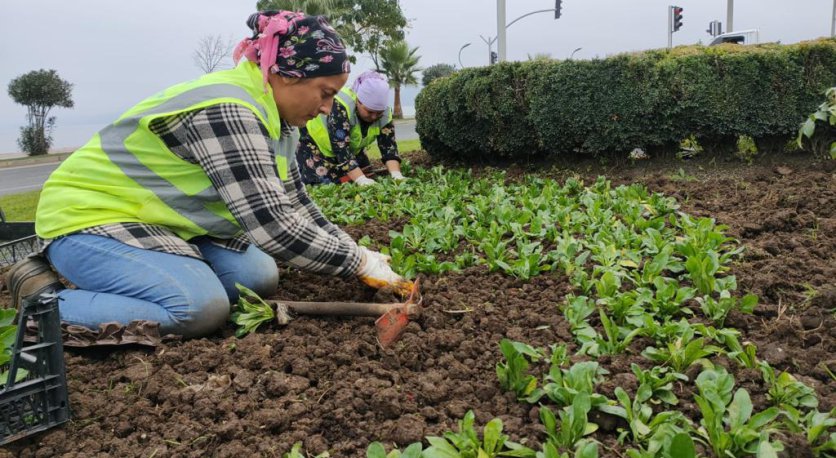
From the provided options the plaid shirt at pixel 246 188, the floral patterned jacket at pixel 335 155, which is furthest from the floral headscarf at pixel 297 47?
the floral patterned jacket at pixel 335 155

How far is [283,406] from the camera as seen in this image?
1953mm

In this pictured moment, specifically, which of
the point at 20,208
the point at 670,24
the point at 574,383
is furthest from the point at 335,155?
the point at 670,24

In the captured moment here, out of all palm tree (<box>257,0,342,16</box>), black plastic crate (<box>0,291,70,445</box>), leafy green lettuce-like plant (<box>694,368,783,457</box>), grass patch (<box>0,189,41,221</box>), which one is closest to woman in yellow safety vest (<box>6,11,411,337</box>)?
black plastic crate (<box>0,291,70,445</box>)

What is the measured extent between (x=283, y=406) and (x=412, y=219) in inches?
91.9

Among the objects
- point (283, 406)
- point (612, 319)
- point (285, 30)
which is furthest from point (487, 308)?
point (285, 30)

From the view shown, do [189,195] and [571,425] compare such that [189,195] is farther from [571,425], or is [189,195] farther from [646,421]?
[646,421]

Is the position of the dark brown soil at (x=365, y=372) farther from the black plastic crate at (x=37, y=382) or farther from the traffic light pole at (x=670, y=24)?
the traffic light pole at (x=670, y=24)

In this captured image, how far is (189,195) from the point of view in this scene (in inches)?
102

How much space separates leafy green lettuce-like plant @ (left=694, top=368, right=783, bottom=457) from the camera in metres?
1.56

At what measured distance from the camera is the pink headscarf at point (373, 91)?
5.85 meters

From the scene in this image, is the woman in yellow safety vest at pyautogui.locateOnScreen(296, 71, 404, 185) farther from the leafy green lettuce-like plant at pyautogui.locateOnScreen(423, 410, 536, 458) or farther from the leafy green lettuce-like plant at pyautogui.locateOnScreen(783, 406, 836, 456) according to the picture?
the leafy green lettuce-like plant at pyautogui.locateOnScreen(783, 406, 836, 456)

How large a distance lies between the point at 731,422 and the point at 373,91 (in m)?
4.72

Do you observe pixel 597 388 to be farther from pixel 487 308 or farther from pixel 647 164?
pixel 647 164

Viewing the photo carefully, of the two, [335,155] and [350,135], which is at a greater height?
[350,135]
